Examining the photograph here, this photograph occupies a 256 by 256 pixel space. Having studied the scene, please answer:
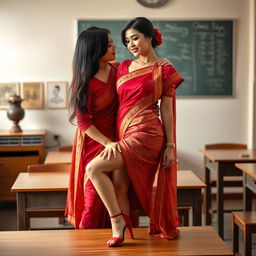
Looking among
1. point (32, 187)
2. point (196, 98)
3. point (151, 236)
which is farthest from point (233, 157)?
point (151, 236)

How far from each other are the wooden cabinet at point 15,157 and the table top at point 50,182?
1814mm

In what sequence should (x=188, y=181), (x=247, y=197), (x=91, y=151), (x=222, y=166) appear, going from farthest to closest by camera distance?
(x=222, y=166) → (x=247, y=197) → (x=188, y=181) → (x=91, y=151)

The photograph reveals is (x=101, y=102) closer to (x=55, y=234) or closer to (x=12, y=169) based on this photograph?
(x=55, y=234)

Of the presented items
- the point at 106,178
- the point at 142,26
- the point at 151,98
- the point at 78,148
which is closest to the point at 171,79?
the point at 151,98

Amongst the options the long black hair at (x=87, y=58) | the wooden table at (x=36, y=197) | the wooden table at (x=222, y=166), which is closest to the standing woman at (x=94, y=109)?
the long black hair at (x=87, y=58)

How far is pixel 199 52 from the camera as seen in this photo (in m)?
6.20

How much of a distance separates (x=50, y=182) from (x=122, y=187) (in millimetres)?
1271

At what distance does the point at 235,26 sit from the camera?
6.18m

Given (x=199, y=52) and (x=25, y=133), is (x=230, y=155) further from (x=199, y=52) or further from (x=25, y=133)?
(x=25, y=133)

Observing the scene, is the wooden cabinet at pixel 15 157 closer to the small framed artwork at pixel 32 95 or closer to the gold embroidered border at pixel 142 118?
the small framed artwork at pixel 32 95

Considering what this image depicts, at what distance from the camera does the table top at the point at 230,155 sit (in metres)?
4.59

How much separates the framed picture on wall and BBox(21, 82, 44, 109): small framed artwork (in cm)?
7

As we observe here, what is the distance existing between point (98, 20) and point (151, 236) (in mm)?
4042

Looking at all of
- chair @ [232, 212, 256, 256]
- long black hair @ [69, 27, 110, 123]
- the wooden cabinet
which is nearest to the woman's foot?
long black hair @ [69, 27, 110, 123]
